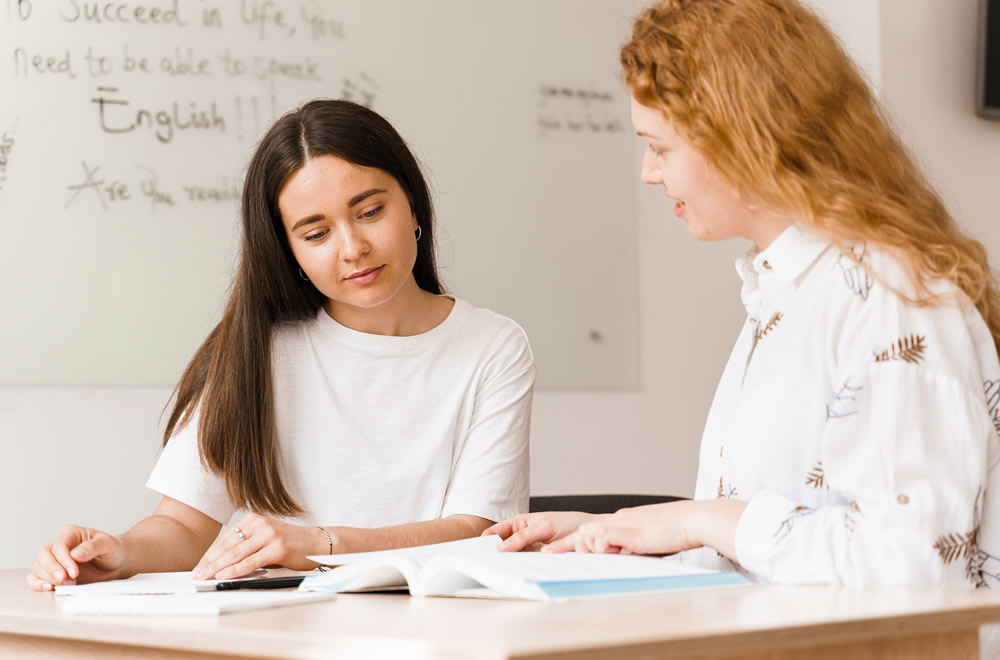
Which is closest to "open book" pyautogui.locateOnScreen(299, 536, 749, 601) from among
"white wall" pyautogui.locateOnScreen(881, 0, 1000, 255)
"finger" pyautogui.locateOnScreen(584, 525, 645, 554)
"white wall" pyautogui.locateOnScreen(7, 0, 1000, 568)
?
"finger" pyautogui.locateOnScreen(584, 525, 645, 554)

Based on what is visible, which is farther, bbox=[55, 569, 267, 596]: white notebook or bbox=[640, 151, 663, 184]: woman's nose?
bbox=[640, 151, 663, 184]: woman's nose

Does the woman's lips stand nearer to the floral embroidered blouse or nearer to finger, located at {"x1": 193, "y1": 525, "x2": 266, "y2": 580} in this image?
finger, located at {"x1": 193, "y1": 525, "x2": 266, "y2": 580}

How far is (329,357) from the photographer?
69.3 inches

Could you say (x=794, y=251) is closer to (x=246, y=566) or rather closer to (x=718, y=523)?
(x=718, y=523)

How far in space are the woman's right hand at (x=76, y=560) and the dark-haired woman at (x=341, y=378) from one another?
0.51 ft

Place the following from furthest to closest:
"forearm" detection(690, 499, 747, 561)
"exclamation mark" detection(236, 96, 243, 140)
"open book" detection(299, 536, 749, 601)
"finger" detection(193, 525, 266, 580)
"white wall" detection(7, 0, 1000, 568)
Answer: "white wall" detection(7, 0, 1000, 568)
"exclamation mark" detection(236, 96, 243, 140)
"finger" detection(193, 525, 266, 580)
"forearm" detection(690, 499, 747, 561)
"open book" detection(299, 536, 749, 601)

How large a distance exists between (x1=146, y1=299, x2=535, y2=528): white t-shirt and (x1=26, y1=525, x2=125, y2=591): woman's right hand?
26 centimetres

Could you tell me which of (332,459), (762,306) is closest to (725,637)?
(762,306)

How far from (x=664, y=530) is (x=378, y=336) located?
2.76 ft

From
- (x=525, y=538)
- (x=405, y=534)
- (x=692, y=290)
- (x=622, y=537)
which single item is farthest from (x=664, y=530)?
(x=692, y=290)

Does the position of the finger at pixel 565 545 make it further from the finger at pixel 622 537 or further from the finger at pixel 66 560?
the finger at pixel 66 560

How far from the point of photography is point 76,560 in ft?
4.18

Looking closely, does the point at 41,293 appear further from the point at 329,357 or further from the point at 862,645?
the point at 862,645

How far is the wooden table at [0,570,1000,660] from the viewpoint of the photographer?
2.10 ft
